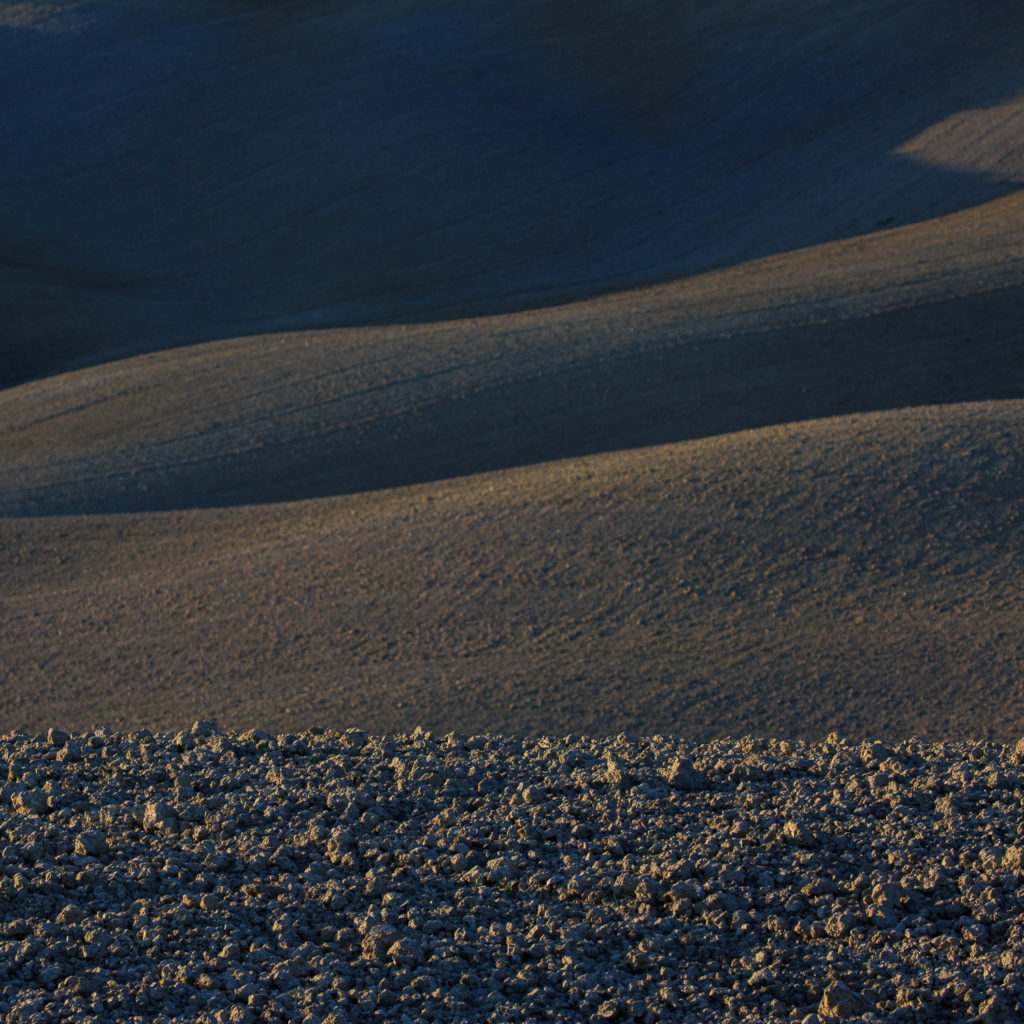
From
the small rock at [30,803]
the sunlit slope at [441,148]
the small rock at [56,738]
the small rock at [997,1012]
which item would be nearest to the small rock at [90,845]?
the small rock at [30,803]

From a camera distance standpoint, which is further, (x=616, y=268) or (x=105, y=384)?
(x=616, y=268)

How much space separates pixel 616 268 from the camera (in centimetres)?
2025

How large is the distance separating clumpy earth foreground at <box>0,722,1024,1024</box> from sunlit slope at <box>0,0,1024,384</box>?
603 inches

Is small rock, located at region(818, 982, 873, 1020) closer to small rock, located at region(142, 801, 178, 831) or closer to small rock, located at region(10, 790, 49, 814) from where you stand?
small rock, located at region(142, 801, 178, 831)

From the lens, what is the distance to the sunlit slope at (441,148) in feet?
66.0

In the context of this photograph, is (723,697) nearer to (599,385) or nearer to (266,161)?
(599,385)

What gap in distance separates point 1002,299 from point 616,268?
25.1 ft

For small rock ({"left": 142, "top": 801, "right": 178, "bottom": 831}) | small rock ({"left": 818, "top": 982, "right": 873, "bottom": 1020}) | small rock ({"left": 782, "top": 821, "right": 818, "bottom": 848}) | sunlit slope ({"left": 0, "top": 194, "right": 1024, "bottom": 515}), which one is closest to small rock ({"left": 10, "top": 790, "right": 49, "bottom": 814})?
small rock ({"left": 142, "top": 801, "right": 178, "bottom": 831})

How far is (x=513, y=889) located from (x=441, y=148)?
74.8 ft

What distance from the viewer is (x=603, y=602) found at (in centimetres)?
747

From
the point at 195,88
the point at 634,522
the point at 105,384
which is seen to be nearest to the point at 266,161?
the point at 195,88

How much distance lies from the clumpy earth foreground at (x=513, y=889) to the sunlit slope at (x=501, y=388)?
25.8 ft

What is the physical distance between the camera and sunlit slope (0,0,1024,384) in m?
20.1

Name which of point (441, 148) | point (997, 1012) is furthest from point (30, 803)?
point (441, 148)
